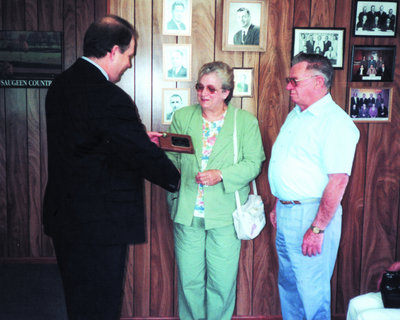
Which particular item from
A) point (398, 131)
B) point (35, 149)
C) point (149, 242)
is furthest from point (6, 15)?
point (398, 131)

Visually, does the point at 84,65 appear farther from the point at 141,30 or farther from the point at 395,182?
the point at 395,182

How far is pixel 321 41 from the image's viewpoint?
2.32 m

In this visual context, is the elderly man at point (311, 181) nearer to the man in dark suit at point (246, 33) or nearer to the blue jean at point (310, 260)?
the blue jean at point (310, 260)

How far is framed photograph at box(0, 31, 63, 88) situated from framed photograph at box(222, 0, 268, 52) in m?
1.86

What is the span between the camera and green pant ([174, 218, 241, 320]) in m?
2.15

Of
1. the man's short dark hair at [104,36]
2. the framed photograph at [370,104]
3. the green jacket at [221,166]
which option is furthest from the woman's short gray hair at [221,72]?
the framed photograph at [370,104]

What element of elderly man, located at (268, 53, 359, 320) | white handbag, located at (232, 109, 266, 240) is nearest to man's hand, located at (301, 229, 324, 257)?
elderly man, located at (268, 53, 359, 320)

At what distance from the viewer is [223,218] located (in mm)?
2117

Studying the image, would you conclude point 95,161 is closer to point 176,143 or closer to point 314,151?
point 176,143

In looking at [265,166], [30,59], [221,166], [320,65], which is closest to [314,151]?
[320,65]

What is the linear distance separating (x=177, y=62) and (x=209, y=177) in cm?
76

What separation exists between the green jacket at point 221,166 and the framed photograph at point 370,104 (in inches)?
26.4

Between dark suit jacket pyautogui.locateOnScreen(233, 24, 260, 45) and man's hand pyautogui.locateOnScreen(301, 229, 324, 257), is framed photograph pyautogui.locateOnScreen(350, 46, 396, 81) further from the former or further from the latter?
man's hand pyautogui.locateOnScreen(301, 229, 324, 257)

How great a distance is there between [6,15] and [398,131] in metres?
3.27
